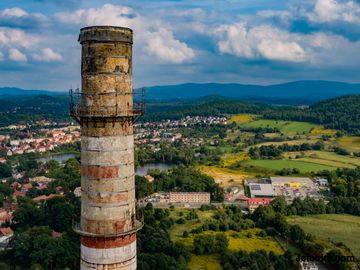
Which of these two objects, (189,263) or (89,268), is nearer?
(89,268)

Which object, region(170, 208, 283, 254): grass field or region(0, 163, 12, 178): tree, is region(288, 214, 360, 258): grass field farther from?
region(0, 163, 12, 178): tree

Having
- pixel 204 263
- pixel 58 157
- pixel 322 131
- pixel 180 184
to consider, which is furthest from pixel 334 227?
pixel 322 131

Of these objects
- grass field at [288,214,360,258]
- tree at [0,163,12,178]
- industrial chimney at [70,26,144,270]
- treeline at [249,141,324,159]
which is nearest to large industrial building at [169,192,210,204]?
grass field at [288,214,360,258]

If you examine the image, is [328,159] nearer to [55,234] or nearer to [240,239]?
[240,239]

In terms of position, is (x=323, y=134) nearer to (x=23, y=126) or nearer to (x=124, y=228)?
(x=23, y=126)

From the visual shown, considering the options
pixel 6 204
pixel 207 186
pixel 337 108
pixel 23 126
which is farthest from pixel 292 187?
pixel 23 126

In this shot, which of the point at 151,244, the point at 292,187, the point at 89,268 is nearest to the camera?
the point at 89,268

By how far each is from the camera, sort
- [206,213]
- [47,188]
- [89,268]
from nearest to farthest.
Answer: [89,268] < [206,213] < [47,188]
